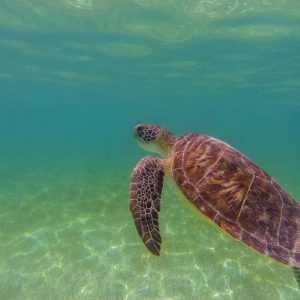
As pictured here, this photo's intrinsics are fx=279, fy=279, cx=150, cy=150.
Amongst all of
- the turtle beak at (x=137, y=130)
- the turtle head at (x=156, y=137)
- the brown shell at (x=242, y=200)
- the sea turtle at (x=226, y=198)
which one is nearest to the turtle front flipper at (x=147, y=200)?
the sea turtle at (x=226, y=198)

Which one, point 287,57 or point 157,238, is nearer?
point 157,238

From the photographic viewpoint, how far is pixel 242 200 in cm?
372

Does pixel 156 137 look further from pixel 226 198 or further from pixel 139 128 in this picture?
pixel 226 198

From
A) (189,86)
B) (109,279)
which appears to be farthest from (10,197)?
(189,86)

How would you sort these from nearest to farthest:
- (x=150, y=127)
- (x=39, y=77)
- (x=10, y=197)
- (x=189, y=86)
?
(x=150, y=127) < (x=10, y=197) < (x=39, y=77) < (x=189, y=86)

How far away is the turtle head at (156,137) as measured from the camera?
5507 millimetres

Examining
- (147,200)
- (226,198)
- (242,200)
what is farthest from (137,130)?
(242,200)

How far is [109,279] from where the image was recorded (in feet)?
19.9

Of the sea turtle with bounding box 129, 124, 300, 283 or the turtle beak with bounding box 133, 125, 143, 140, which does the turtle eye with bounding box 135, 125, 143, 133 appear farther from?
the sea turtle with bounding box 129, 124, 300, 283

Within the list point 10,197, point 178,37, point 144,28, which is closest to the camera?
point 10,197

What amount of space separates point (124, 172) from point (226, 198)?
13.6 metres

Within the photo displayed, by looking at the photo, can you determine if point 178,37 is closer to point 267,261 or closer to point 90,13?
point 90,13

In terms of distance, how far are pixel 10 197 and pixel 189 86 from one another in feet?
103

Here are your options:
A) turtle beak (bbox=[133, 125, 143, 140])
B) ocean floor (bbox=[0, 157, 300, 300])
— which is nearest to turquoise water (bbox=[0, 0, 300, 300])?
ocean floor (bbox=[0, 157, 300, 300])
